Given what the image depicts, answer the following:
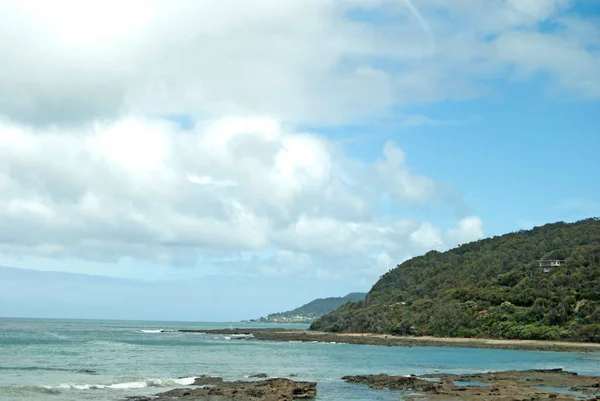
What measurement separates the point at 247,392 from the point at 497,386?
49.5 ft

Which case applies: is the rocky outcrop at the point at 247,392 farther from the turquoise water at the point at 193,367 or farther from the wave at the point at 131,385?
the wave at the point at 131,385

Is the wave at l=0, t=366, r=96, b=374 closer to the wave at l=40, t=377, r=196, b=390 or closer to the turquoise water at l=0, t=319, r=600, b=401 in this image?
the turquoise water at l=0, t=319, r=600, b=401

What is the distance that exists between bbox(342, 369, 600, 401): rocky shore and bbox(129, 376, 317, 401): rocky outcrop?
5923 millimetres

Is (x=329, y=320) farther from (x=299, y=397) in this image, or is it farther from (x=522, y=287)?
(x=299, y=397)

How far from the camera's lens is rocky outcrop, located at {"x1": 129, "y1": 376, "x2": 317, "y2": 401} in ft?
105

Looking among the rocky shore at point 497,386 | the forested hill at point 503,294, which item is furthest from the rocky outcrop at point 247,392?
the forested hill at point 503,294

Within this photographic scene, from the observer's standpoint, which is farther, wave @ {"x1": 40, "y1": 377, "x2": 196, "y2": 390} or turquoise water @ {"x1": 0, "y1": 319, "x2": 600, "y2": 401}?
wave @ {"x1": 40, "y1": 377, "x2": 196, "y2": 390}

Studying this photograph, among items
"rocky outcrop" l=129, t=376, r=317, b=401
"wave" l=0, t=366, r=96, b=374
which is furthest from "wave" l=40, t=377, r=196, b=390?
"wave" l=0, t=366, r=96, b=374

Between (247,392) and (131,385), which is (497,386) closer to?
(247,392)

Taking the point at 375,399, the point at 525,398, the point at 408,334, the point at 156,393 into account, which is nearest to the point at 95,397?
the point at 156,393

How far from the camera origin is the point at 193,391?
3469 centimetres

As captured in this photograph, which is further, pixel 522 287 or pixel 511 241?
pixel 511 241

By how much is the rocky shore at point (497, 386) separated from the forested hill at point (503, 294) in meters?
49.5

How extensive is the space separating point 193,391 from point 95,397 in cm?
541
